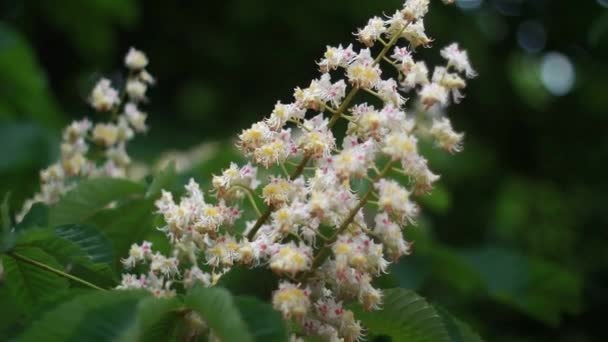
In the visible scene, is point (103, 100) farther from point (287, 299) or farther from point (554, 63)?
point (554, 63)

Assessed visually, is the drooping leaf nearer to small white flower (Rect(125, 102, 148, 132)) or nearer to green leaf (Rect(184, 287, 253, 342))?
green leaf (Rect(184, 287, 253, 342))

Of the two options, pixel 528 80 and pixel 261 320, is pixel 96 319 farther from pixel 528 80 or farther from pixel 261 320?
pixel 528 80

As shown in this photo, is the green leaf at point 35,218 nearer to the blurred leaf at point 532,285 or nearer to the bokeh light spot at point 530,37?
the blurred leaf at point 532,285

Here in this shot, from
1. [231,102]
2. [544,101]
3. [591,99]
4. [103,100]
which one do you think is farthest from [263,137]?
[544,101]

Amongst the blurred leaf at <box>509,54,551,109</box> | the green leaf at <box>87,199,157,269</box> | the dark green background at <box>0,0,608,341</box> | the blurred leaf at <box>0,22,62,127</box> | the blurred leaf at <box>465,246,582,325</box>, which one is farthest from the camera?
the blurred leaf at <box>509,54,551,109</box>

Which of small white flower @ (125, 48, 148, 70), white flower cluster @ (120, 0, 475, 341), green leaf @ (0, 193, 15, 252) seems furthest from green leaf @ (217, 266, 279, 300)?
small white flower @ (125, 48, 148, 70)

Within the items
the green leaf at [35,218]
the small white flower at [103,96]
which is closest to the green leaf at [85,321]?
the green leaf at [35,218]
